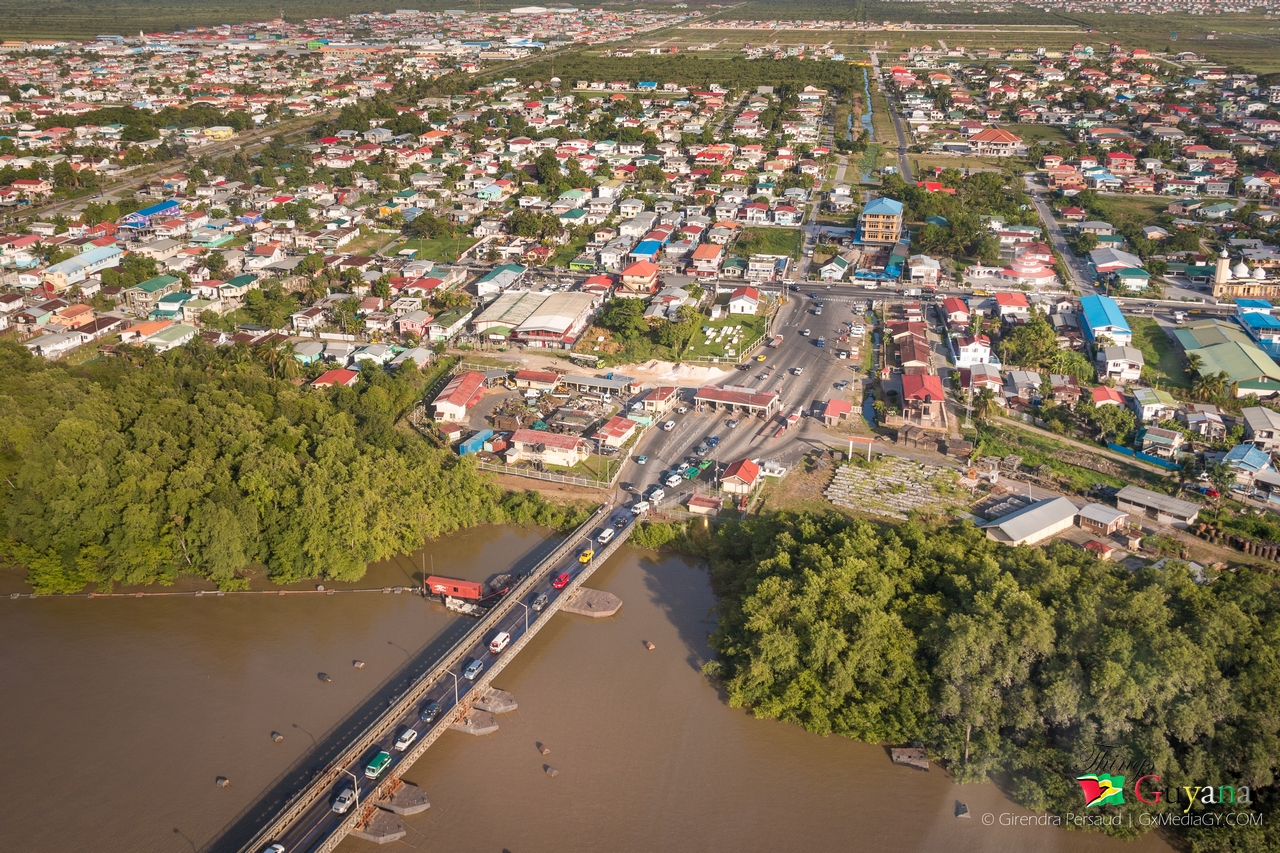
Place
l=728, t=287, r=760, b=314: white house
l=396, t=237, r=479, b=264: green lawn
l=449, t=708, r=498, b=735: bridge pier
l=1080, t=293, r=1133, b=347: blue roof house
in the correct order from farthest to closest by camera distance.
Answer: l=396, t=237, r=479, b=264: green lawn, l=728, t=287, r=760, b=314: white house, l=1080, t=293, r=1133, b=347: blue roof house, l=449, t=708, r=498, b=735: bridge pier

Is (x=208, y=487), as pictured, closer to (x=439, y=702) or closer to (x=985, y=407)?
(x=439, y=702)

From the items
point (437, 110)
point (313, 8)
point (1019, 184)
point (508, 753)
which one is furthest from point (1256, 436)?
point (313, 8)

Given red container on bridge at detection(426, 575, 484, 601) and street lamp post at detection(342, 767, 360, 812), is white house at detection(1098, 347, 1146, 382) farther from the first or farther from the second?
street lamp post at detection(342, 767, 360, 812)

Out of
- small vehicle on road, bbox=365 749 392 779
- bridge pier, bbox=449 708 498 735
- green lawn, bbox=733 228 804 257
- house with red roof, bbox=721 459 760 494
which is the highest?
green lawn, bbox=733 228 804 257

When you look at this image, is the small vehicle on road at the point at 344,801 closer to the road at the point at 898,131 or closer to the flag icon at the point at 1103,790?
the flag icon at the point at 1103,790

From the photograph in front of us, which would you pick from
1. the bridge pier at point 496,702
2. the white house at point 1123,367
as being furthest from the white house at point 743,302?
the bridge pier at point 496,702

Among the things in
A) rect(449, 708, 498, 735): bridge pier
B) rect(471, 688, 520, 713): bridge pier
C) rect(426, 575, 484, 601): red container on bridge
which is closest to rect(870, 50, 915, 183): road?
rect(426, 575, 484, 601): red container on bridge
